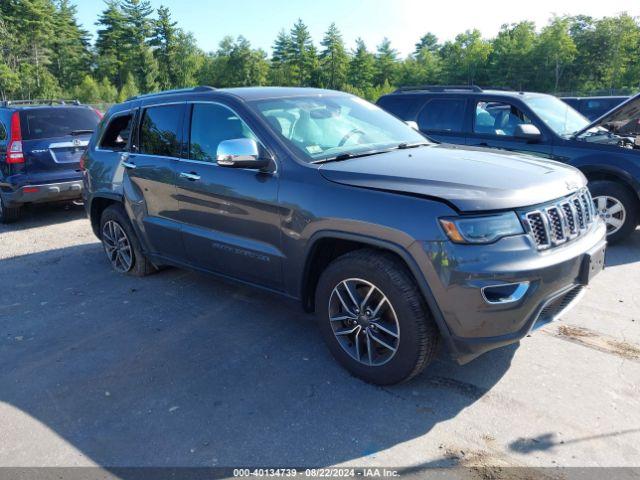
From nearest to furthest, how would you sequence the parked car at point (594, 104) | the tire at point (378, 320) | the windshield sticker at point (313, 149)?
1. the tire at point (378, 320)
2. the windshield sticker at point (313, 149)
3. the parked car at point (594, 104)

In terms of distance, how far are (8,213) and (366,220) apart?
747cm

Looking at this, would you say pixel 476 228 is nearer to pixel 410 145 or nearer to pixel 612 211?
pixel 410 145

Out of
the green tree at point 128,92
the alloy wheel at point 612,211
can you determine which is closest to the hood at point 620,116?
the alloy wheel at point 612,211

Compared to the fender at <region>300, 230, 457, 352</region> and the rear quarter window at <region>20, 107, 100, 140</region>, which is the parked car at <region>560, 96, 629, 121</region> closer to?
the rear quarter window at <region>20, 107, 100, 140</region>

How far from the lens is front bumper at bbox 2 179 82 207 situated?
314 inches

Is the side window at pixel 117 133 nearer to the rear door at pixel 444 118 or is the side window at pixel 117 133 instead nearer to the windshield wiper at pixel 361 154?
the windshield wiper at pixel 361 154

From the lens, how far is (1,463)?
2773mm

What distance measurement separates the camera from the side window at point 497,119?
22.8 feet

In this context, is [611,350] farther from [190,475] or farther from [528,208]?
[190,475]

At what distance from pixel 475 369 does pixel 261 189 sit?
188 cm

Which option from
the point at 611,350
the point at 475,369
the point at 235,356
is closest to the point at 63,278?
the point at 235,356

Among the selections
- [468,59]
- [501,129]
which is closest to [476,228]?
[501,129]

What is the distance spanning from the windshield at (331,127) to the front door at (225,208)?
261 millimetres

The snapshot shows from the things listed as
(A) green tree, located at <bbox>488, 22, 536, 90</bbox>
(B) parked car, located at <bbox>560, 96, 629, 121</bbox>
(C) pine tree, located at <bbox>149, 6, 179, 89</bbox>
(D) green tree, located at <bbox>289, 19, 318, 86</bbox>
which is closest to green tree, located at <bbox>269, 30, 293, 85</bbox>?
(D) green tree, located at <bbox>289, 19, 318, 86</bbox>
